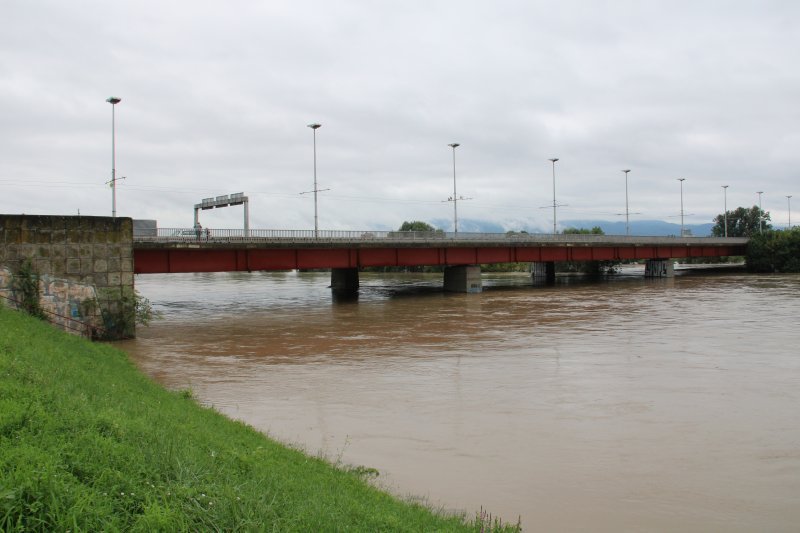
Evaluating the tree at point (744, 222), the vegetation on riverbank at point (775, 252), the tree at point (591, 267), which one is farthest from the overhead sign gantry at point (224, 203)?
the tree at point (744, 222)

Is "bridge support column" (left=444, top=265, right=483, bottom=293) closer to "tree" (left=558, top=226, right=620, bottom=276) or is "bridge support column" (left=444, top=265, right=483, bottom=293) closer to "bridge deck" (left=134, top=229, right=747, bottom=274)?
"bridge deck" (left=134, top=229, right=747, bottom=274)

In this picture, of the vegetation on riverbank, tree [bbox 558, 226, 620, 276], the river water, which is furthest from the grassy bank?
the vegetation on riverbank

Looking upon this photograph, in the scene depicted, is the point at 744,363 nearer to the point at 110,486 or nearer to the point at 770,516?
the point at 770,516

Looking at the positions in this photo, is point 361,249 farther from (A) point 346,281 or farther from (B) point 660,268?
(B) point 660,268

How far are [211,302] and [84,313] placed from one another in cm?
2719

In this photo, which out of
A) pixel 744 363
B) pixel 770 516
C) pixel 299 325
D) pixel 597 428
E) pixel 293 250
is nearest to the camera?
pixel 770 516

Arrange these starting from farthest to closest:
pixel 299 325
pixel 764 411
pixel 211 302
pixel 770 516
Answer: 1. pixel 211 302
2. pixel 299 325
3. pixel 764 411
4. pixel 770 516

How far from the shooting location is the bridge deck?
40.4 metres

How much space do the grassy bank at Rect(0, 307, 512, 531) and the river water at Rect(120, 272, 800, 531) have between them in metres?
2.21

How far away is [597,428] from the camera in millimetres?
13727

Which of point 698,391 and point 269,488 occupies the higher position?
point 269,488

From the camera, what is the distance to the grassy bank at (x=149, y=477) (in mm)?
5699

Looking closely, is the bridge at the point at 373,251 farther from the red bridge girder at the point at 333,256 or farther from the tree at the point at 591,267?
the tree at the point at 591,267

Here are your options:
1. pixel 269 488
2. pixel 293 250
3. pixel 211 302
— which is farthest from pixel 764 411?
pixel 211 302
